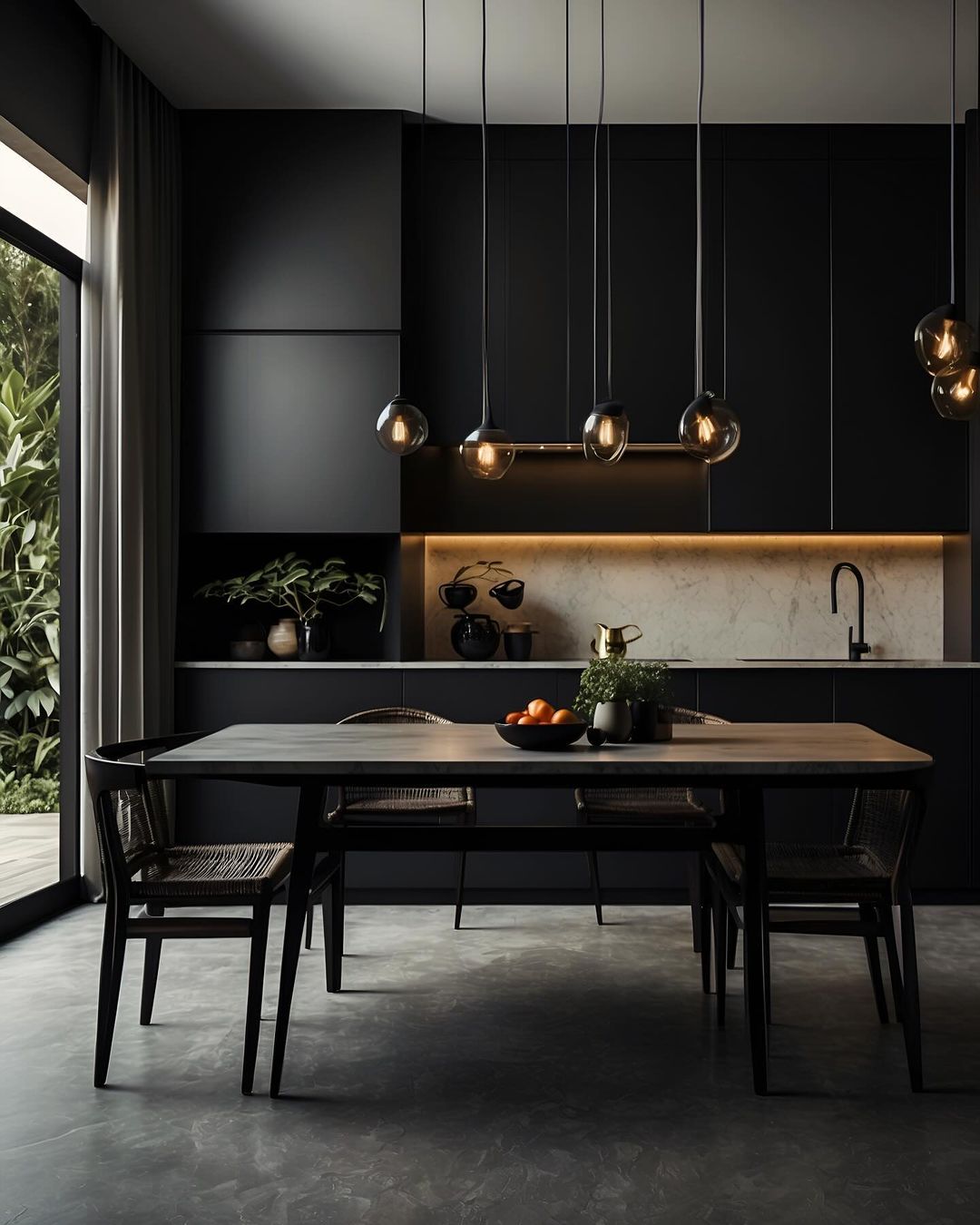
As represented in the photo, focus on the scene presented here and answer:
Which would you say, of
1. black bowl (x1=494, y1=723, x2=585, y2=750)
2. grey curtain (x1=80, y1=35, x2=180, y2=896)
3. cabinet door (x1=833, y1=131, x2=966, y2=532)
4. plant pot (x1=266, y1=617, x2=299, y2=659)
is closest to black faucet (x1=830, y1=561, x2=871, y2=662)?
cabinet door (x1=833, y1=131, x2=966, y2=532)

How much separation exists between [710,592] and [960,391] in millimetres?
2479

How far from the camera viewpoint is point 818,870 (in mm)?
2734

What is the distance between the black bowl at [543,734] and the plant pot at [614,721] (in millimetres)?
152

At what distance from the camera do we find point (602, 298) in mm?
4734

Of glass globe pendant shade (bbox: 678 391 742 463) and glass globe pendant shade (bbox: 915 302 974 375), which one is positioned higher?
glass globe pendant shade (bbox: 915 302 974 375)

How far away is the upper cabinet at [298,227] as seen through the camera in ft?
15.1

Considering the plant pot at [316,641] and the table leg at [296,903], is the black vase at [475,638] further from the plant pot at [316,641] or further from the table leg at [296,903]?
the table leg at [296,903]

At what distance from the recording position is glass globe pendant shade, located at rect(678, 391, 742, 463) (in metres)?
2.83

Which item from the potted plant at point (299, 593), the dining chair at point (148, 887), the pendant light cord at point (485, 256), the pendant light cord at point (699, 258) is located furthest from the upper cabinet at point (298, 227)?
the dining chair at point (148, 887)

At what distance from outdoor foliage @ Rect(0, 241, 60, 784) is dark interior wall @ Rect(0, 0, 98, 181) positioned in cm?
45

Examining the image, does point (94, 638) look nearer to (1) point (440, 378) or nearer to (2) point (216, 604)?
(2) point (216, 604)

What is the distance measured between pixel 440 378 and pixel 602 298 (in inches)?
30.6

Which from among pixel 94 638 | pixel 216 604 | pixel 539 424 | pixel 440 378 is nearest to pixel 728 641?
pixel 539 424

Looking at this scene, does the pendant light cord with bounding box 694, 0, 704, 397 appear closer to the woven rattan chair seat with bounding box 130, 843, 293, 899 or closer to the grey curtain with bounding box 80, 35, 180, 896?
the woven rattan chair seat with bounding box 130, 843, 293, 899
